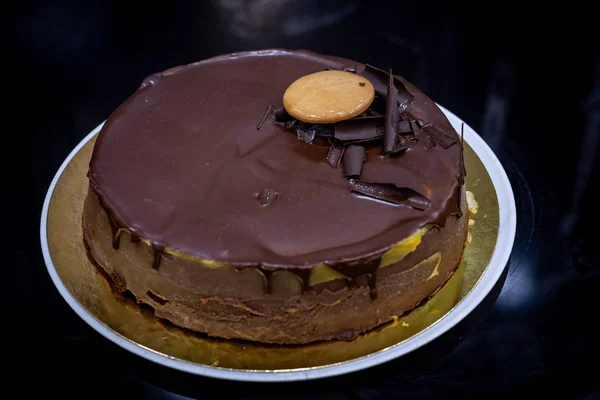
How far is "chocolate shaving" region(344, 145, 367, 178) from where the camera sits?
7.50ft

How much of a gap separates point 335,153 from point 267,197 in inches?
11.9

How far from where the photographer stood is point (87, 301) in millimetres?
2301

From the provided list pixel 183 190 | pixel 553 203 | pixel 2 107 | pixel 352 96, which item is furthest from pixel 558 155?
pixel 2 107

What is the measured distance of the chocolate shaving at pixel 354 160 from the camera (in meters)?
2.29

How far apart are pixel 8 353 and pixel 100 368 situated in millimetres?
326

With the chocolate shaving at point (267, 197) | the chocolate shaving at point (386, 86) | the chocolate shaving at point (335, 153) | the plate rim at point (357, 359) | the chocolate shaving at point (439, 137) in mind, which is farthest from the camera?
the chocolate shaving at point (386, 86)

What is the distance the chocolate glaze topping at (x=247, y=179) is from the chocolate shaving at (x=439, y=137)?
2 centimetres

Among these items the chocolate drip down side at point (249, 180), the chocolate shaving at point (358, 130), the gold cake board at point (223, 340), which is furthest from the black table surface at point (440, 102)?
the chocolate shaving at point (358, 130)

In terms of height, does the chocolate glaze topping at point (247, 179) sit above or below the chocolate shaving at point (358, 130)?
below

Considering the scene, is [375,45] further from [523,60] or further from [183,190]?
[183,190]

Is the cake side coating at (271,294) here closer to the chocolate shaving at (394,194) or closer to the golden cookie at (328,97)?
the chocolate shaving at (394,194)

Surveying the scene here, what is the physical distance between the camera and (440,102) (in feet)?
11.6

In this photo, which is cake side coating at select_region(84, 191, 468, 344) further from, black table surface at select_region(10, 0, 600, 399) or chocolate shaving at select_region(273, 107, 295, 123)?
chocolate shaving at select_region(273, 107, 295, 123)

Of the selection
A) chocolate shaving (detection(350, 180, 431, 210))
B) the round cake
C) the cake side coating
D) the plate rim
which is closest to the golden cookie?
the round cake
